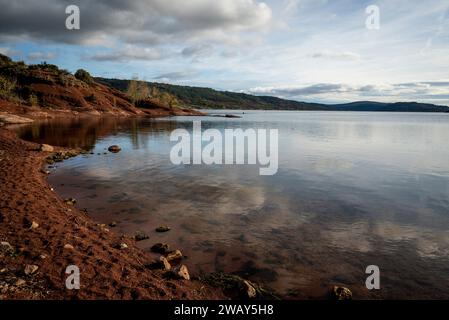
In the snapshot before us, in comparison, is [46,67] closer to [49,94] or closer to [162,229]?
[49,94]

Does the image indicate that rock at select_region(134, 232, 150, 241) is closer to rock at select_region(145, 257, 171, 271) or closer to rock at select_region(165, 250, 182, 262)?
rock at select_region(165, 250, 182, 262)

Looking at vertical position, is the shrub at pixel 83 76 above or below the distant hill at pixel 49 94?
above

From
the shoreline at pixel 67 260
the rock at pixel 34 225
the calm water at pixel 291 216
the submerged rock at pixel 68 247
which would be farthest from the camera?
the rock at pixel 34 225

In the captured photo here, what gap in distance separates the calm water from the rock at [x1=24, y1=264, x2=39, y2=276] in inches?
186

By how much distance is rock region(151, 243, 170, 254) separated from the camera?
12.4 meters

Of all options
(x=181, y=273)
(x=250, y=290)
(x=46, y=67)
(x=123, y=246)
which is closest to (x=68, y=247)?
(x=123, y=246)

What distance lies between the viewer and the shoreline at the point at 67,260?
323 inches

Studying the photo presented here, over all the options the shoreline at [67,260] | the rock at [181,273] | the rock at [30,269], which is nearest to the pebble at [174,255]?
the shoreline at [67,260]

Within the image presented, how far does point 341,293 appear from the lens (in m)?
9.85

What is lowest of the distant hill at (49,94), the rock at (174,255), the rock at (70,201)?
the rock at (174,255)

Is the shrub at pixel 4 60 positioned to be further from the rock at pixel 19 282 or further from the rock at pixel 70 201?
the rock at pixel 19 282

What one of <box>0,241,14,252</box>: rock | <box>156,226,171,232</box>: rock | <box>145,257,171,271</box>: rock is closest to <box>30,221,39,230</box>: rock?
<box>0,241,14,252</box>: rock

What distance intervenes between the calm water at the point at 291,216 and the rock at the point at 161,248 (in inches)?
22.4

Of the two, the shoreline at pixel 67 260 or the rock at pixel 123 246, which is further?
the rock at pixel 123 246
